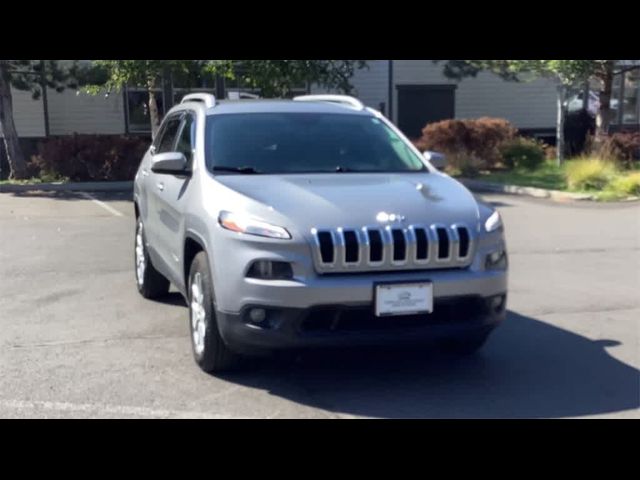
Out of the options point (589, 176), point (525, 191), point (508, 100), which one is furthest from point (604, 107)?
point (508, 100)

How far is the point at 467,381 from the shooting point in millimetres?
5480

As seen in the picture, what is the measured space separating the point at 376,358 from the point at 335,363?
30 centimetres

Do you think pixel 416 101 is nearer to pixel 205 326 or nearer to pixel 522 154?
pixel 522 154

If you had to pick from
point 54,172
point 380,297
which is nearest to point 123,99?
point 54,172

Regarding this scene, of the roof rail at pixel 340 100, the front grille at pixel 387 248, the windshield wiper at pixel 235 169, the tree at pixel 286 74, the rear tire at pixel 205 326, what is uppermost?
the tree at pixel 286 74

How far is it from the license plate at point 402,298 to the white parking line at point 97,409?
1083 millimetres

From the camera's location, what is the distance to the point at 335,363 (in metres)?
5.86

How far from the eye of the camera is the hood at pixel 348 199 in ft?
16.6

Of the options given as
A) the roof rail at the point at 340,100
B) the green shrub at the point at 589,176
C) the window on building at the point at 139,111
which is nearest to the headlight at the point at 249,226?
the roof rail at the point at 340,100

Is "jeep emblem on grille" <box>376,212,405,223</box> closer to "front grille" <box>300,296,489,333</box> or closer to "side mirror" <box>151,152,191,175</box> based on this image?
"front grille" <box>300,296,489,333</box>

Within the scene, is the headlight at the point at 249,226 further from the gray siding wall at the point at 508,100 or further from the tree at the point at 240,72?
the gray siding wall at the point at 508,100

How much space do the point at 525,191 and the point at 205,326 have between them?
13389 millimetres

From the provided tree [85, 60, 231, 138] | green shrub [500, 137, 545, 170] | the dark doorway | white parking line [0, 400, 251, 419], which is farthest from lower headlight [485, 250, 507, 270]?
the dark doorway

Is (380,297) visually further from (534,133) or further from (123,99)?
(534,133)
